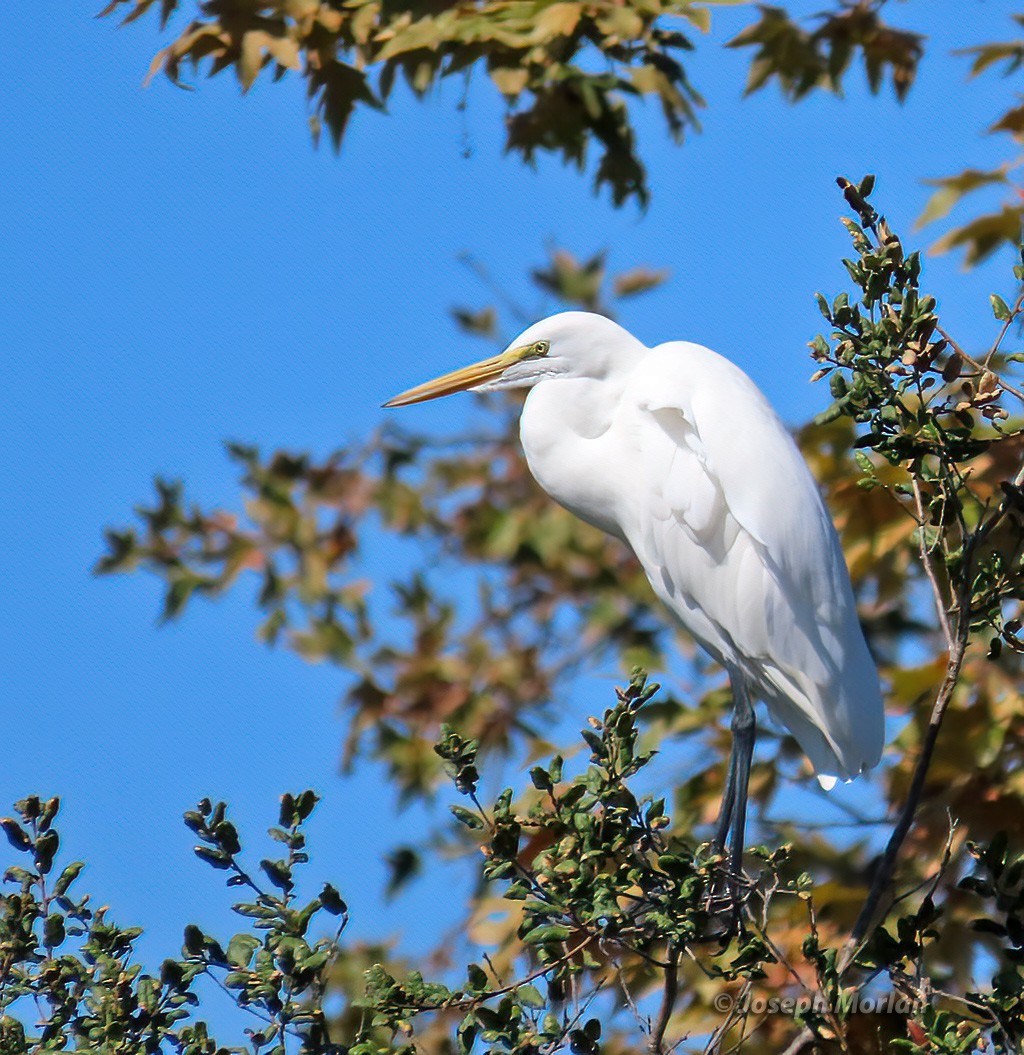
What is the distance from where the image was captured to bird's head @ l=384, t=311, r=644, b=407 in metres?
3.43

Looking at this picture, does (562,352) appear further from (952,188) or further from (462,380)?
(952,188)

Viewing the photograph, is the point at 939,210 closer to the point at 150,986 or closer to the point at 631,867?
the point at 631,867

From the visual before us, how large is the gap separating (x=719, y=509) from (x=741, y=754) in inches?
20.2

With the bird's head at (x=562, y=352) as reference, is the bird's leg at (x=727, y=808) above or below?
below

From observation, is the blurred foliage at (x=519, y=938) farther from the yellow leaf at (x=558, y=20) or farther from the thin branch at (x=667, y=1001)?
the yellow leaf at (x=558, y=20)

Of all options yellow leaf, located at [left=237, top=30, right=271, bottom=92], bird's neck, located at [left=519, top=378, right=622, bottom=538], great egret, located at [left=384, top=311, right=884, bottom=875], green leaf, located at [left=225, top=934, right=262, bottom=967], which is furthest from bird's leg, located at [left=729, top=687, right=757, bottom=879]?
yellow leaf, located at [left=237, top=30, right=271, bottom=92]

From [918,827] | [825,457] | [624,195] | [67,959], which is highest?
[624,195]

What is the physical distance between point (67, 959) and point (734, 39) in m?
3.01

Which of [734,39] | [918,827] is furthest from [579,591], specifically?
[734,39]

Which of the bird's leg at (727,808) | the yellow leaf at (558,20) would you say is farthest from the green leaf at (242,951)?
the yellow leaf at (558,20)

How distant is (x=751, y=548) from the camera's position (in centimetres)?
324

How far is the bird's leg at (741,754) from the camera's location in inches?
124

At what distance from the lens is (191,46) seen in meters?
4.11

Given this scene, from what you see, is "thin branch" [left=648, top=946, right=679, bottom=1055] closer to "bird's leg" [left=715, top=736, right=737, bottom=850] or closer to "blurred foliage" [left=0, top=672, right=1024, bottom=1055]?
"blurred foliage" [left=0, top=672, right=1024, bottom=1055]
